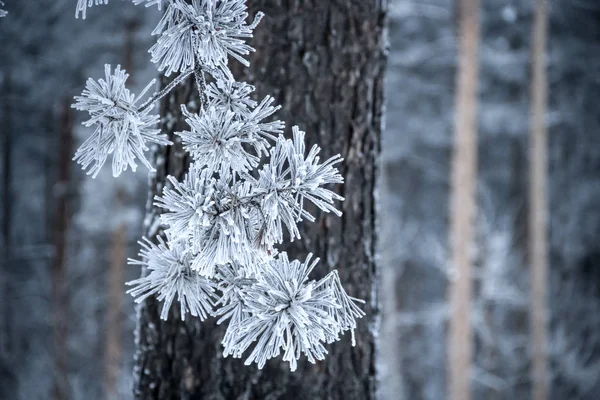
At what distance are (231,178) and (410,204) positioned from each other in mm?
12336

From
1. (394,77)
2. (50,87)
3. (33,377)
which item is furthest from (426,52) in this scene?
(33,377)

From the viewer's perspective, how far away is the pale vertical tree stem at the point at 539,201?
30.7 feet

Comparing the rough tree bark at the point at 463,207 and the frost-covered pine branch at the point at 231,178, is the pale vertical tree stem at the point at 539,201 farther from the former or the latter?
the frost-covered pine branch at the point at 231,178

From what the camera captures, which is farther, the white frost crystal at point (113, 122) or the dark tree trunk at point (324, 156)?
the dark tree trunk at point (324, 156)

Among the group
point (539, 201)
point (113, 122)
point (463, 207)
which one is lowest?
point (113, 122)

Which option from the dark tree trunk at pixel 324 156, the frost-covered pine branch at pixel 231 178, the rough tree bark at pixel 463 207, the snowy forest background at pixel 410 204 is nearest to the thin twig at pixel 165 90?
the frost-covered pine branch at pixel 231 178

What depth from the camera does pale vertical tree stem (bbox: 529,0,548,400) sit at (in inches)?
368

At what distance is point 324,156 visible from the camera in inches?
76.7

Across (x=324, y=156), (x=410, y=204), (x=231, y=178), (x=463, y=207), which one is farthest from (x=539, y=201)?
(x=231, y=178)

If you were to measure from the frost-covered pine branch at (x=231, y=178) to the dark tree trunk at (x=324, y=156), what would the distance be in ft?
1.98

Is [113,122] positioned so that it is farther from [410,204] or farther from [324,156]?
[410,204]

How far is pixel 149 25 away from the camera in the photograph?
9.52 metres

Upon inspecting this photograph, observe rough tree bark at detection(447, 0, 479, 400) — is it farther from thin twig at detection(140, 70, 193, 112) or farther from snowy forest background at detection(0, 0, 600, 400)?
thin twig at detection(140, 70, 193, 112)

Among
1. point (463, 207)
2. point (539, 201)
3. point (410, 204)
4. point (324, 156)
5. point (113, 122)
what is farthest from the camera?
point (410, 204)
